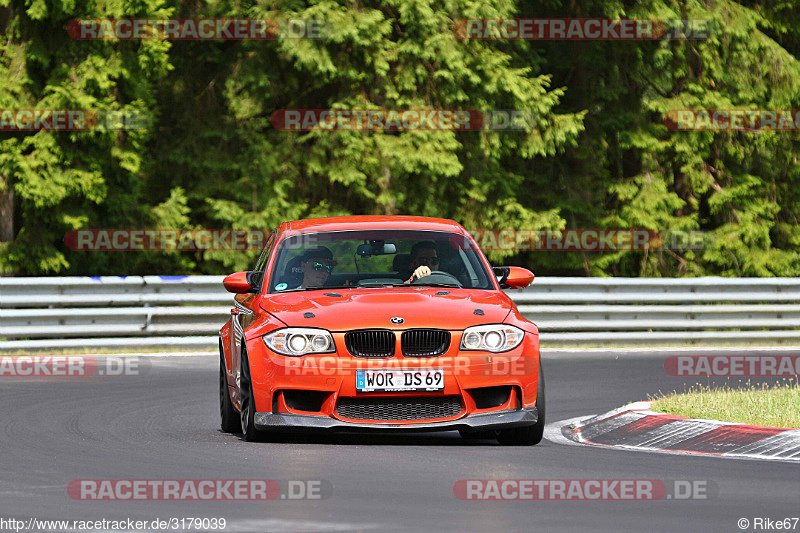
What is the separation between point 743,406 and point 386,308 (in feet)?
11.5

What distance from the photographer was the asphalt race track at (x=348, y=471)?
7.38 m

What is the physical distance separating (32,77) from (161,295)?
18.6 ft

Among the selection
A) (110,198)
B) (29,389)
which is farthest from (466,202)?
(29,389)

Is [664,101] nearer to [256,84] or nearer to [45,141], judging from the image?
[256,84]

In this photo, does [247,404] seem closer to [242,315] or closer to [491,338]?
[242,315]

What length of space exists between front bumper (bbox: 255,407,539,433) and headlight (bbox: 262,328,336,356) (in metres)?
0.44

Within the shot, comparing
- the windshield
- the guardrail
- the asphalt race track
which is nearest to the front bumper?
the asphalt race track

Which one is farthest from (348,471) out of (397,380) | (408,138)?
(408,138)

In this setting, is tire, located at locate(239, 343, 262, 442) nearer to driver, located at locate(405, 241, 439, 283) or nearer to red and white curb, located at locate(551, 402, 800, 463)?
driver, located at locate(405, 241, 439, 283)

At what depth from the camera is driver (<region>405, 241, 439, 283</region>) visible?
37.7 ft

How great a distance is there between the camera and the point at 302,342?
10.0 metres

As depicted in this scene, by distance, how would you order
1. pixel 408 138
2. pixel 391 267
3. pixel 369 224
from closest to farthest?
pixel 369 224 < pixel 391 267 < pixel 408 138

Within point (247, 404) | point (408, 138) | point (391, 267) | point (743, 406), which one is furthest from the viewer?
point (408, 138)

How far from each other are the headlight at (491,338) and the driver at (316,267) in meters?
1.57
